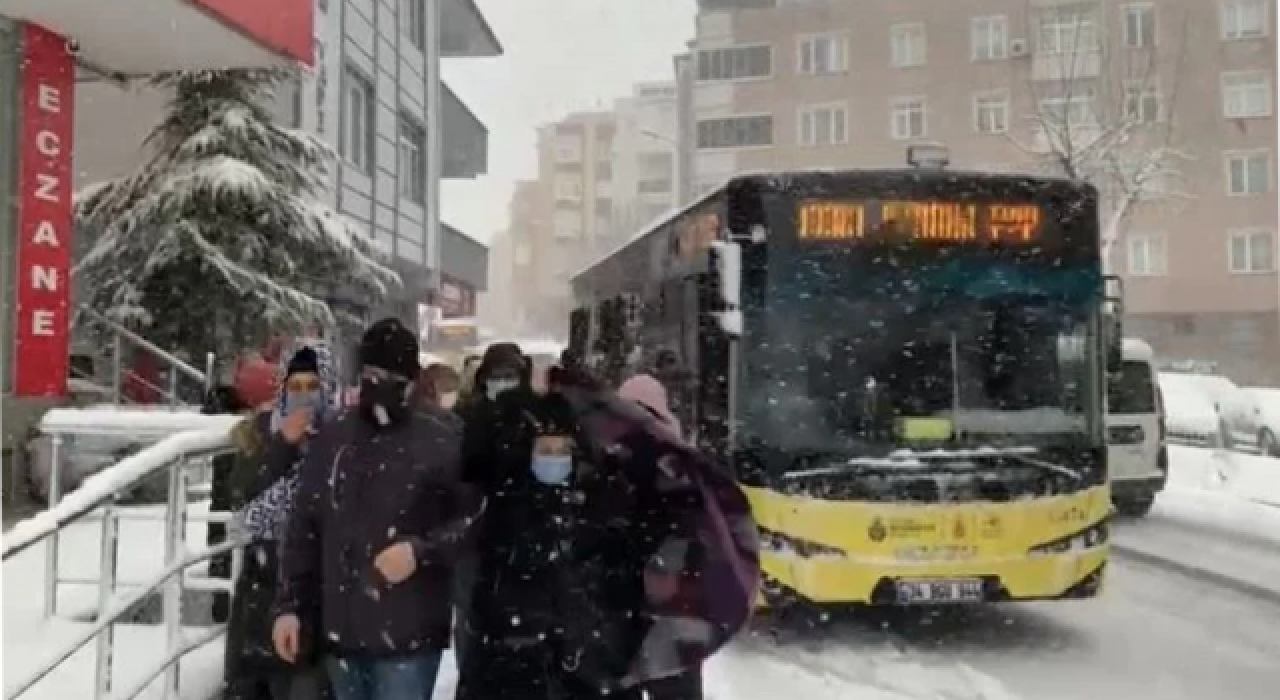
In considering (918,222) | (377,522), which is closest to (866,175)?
(918,222)

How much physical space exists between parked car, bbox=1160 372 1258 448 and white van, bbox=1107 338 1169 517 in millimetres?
11671

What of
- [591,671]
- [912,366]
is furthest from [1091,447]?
[591,671]

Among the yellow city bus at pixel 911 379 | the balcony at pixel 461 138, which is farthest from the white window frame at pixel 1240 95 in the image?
the yellow city bus at pixel 911 379

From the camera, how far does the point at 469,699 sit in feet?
13.8

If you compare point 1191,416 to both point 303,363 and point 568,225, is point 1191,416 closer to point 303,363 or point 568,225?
point 303,363

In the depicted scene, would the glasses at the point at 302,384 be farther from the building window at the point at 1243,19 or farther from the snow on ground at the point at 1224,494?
the building window at the point at 1243,19

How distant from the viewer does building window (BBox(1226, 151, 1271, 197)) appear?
4959 centimetres

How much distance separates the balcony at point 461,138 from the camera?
3522 centimetres

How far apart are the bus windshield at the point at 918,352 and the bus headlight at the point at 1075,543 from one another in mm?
582

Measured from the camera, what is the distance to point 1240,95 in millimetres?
50156

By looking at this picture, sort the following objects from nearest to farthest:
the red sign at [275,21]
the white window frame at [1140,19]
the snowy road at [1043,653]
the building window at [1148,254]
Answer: the snowy road at [1043,653], the red sign at [275,21], the white window frame at [1140,19], the building window at [1148,254]

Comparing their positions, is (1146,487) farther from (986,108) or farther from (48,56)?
(986,108)

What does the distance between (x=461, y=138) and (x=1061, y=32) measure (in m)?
25.3

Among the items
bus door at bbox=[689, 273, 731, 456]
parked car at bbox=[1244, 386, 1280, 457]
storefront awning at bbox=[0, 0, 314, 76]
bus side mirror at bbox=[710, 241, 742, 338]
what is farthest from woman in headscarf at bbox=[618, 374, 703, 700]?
parked car at bbox=[1244, 386, 1280, 457]
